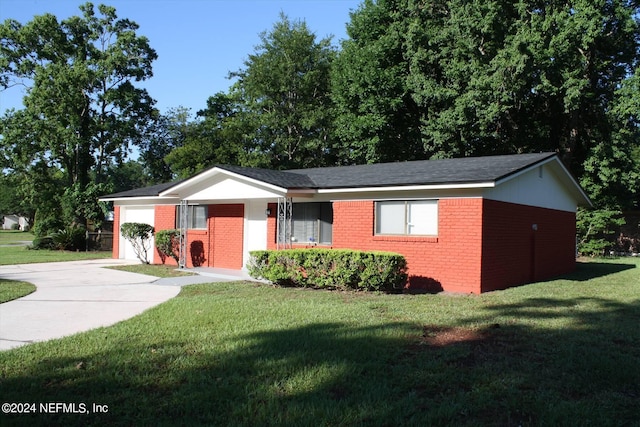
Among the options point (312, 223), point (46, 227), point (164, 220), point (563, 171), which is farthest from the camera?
point (46, 227)

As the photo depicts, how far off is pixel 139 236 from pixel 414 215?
10.8 m

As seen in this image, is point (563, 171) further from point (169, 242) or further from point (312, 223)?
point (169, 242)

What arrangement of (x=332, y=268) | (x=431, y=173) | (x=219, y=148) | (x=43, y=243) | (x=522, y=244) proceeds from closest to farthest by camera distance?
(x=332, y=268), (x=431, y=173), (x=522, y=244), (x=43, y=243), (x=219, y=148)

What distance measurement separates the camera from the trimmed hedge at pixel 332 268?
10.6m

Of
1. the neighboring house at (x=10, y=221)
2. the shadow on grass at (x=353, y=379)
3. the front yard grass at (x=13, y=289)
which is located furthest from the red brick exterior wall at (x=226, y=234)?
the neighboring house at (x=10, y=221)

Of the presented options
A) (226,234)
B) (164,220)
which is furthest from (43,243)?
(226,234)

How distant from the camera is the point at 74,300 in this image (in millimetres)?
9531

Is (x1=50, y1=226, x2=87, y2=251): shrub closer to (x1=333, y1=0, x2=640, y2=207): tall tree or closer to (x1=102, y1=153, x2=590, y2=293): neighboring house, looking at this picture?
(x1=102, y1=153, x2=590, y2=293): neighboring house

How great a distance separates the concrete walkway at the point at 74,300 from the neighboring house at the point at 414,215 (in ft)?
8.87

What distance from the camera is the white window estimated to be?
38.9ft

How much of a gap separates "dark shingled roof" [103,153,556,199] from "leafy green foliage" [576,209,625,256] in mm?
12667

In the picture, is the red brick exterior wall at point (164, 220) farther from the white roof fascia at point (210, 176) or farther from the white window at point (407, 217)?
the white window at point (407, 217)

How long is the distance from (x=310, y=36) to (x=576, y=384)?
32475 mm

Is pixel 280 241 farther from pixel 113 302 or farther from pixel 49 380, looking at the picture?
pixel 49 380
